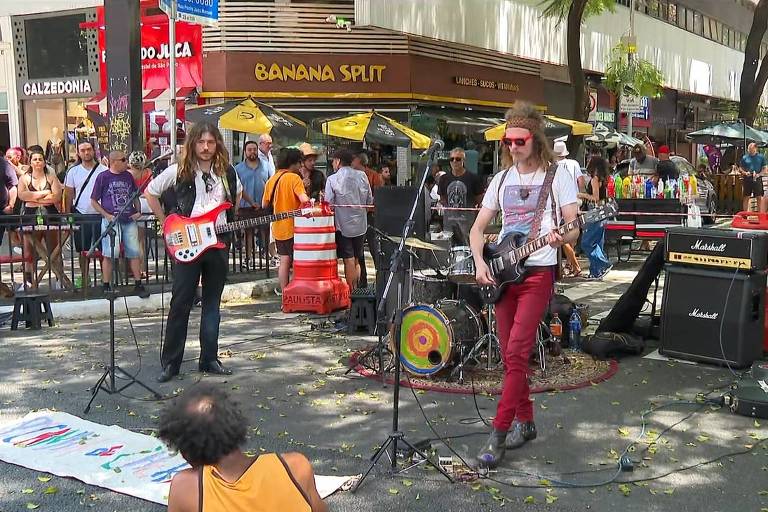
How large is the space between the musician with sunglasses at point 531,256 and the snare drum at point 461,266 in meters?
1.11

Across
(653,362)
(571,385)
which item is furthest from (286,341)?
(653,362)

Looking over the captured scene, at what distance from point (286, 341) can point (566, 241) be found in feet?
13.2

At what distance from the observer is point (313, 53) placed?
1886 centimetres

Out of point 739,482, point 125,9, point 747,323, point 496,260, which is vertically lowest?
point 739,482

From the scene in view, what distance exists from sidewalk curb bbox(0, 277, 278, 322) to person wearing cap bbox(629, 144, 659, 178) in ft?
26.2

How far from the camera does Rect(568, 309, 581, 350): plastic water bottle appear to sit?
7.59m

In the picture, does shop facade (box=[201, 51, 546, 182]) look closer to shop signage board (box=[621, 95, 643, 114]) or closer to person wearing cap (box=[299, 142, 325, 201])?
shop signage board (box=[621, 95, 643, 114])

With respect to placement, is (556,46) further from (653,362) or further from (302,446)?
(302,446)

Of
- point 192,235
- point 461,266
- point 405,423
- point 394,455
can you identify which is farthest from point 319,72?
point 394,455

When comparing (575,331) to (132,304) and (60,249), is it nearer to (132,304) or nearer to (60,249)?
(132,304)

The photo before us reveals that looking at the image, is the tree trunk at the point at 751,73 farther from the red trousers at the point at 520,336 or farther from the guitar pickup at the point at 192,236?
the red trousers at the point at 520,336

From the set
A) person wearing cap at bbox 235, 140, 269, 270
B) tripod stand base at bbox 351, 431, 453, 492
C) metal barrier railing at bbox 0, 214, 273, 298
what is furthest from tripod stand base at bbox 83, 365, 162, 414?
person wearing cap at bbox 235, 140, 269, 270

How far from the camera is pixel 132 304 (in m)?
9.66

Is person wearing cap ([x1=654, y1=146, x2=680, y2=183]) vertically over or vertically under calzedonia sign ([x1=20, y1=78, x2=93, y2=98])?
under
